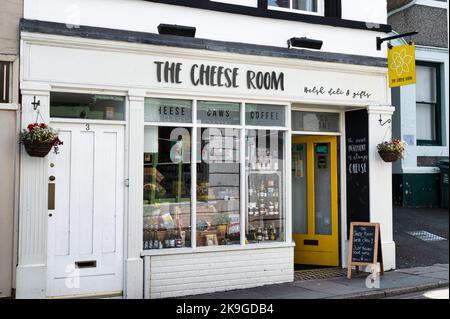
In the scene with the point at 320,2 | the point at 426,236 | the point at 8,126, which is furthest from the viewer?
the point at 426,236

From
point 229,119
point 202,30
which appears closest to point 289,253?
point 229,119

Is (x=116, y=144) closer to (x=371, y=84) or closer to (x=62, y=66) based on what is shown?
(x=62, y=66)

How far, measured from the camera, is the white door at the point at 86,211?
716cm

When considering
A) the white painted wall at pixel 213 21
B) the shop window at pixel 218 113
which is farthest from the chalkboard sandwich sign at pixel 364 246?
the white painted wall at pixel 213 21

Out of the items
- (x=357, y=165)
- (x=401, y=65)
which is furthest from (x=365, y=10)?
(x=357, y=165)

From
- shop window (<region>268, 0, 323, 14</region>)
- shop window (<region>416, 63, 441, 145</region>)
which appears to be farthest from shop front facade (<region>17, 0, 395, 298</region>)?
shop window (<region>416, 63, 441, 145</region>)

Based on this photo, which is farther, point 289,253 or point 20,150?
point 289,253

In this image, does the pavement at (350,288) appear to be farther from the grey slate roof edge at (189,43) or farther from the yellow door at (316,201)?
the grey slate roof edge at (189,43)

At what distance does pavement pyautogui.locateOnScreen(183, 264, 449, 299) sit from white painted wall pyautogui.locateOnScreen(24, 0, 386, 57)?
13.2 feet

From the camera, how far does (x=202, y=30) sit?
8.22 m

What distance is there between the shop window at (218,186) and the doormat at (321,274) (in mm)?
1450

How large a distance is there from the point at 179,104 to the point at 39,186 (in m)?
2.41

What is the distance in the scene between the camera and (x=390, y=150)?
9188mm

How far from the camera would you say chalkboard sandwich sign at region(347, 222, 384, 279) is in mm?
8758
